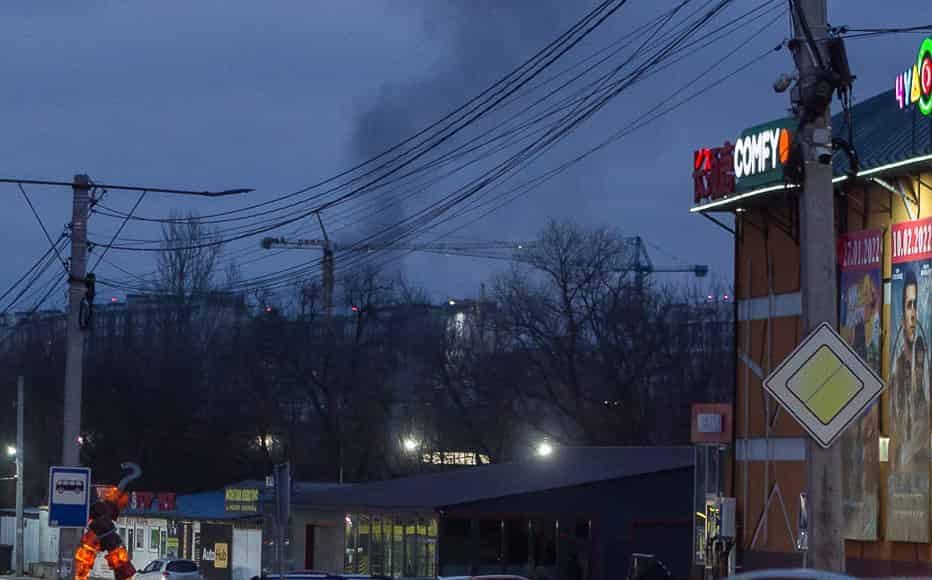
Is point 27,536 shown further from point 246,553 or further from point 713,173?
point 713,173

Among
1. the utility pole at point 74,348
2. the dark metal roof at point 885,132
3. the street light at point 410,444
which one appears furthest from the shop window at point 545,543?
the street light at point 410,444

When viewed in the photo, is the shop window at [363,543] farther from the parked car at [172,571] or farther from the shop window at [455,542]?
the parked car at [172,571]

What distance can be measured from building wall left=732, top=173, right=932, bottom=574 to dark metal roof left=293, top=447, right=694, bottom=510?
1042 cm

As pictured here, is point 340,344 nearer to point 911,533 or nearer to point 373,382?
point 373,382

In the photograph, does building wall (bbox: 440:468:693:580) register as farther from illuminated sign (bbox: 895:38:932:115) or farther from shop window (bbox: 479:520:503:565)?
illuminated sign (bbox: 895:38:932:115)

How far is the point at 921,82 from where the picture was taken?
2541 centimetres

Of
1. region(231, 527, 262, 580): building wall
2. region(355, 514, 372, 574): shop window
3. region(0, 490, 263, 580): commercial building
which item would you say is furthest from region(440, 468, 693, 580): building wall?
region(231, 527, 262, 580): building wall

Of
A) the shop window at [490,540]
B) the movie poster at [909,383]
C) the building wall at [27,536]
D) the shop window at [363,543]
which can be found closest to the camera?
the movie poster at [909,383]

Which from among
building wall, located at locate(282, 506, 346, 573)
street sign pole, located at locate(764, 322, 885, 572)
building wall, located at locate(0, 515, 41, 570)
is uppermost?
street sign pole, located at locate(764, 322, 885, 572)

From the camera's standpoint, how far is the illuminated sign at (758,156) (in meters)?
29.9

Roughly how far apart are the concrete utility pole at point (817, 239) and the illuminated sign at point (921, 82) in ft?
41.8

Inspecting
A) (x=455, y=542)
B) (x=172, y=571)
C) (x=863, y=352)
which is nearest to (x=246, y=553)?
(x=172, y=571)

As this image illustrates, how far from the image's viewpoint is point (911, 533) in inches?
1085

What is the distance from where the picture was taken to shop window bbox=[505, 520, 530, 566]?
43531mm
